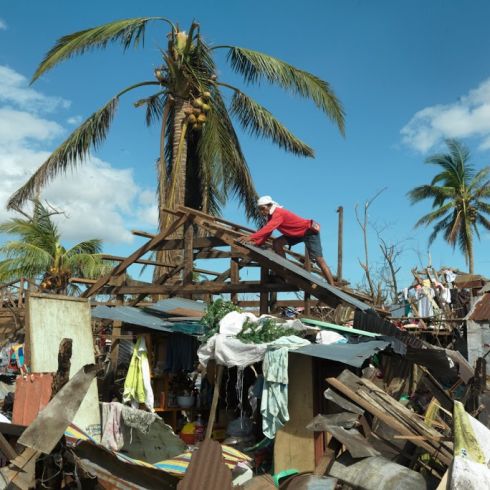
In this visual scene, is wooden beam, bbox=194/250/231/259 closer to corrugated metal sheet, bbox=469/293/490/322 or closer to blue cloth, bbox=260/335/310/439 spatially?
blue cloth, bbox=260/335/310/439

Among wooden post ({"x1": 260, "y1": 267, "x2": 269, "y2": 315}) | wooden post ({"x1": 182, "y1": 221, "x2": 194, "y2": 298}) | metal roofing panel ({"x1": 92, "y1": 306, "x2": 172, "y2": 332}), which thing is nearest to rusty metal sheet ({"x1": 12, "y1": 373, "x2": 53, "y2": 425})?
metal roofing panel ({"x1": 92, "y1": 306, "x2": 172, "y2": 332})

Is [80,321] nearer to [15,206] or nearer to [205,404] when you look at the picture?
[205,404]

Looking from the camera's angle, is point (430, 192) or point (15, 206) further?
point (430, 192)

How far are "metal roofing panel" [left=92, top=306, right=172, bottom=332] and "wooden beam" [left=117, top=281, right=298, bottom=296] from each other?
39.1 inches

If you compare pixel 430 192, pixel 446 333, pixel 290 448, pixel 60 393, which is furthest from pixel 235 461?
pixel 430 192

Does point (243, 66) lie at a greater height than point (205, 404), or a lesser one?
greater

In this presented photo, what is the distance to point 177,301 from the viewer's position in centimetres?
1116

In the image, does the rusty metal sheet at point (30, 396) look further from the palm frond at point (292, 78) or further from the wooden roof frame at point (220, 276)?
the palm frond at point (292, 78)

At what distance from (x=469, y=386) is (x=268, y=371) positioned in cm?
287

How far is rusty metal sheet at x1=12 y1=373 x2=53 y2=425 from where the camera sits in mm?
6625

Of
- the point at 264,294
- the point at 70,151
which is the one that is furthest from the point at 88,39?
the point at 264,294

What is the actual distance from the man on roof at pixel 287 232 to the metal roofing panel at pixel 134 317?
1980 millimetres

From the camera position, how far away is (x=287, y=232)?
10.3m

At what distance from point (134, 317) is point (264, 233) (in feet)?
8.81
